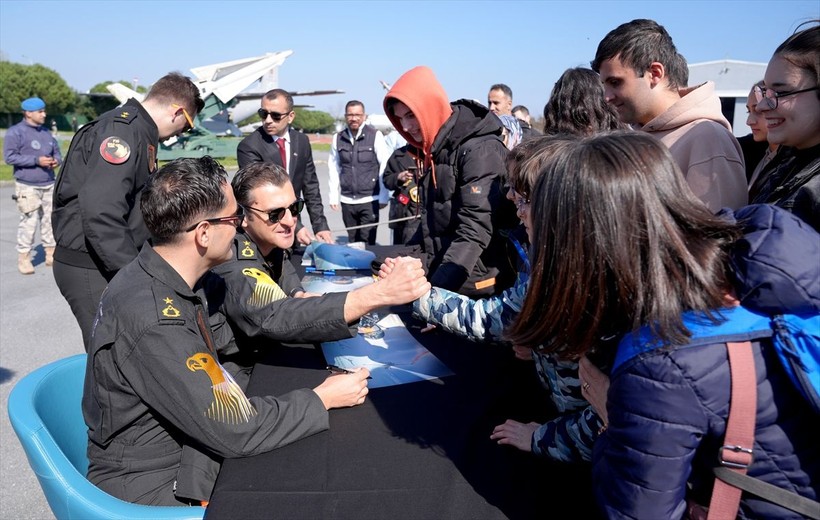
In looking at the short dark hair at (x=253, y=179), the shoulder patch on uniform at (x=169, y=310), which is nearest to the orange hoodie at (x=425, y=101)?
the short dark hair at (x=253, y=179)

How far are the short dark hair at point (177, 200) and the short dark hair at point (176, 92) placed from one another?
4.82ft

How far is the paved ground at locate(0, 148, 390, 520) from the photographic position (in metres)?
2.56

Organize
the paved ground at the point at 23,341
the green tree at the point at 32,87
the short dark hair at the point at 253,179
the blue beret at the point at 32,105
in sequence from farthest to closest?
the green tree at the point at 32,87 → the blue beret at the point at 32,105 → the paved ground at the point at 23,341 → the short dark hair at the point at 253,179

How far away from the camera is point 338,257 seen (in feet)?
11.4

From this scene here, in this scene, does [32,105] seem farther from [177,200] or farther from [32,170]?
[177,200]

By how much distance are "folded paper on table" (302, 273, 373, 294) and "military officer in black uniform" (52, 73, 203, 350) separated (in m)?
0.88

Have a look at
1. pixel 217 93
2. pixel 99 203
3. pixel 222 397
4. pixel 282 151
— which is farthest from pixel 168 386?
pixel 217 93

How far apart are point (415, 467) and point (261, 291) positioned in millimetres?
952

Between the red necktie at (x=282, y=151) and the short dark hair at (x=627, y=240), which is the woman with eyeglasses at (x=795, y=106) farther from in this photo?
Result: the red necktie at (x=282, y=151)

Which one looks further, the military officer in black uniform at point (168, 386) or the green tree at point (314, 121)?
the green tree at point (314, 121)

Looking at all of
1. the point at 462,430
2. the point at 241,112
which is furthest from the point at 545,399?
the point at 241,112

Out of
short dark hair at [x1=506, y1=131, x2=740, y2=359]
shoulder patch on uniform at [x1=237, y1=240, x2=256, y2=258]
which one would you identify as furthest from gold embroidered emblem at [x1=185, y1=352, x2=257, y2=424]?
short dark hair at [x1=506, y1=131, x2=740, y2=359]

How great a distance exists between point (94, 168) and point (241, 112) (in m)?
24.9

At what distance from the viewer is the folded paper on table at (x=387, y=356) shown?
6.09ft
